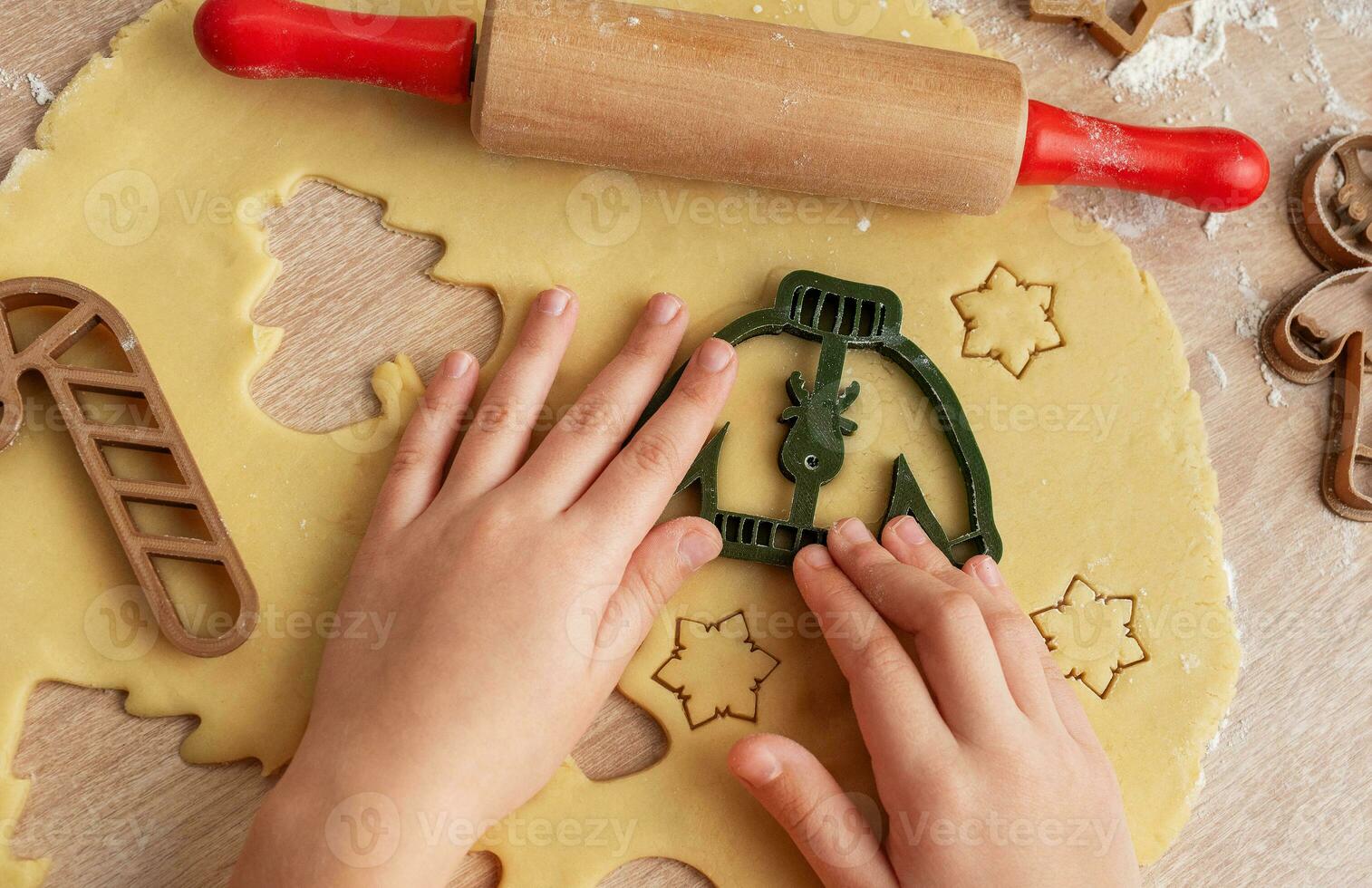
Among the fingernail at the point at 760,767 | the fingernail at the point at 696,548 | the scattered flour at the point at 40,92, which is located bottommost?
the fingernail at the point at 760,767

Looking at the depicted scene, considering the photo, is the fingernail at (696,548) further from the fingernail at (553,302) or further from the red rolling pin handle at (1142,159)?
the red rolling pin handle at (1142,159)

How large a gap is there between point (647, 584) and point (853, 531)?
0.79ft

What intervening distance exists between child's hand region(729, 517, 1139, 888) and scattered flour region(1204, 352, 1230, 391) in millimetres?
436

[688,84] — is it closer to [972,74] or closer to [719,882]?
[972,74]

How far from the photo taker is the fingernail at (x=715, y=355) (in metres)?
1.13

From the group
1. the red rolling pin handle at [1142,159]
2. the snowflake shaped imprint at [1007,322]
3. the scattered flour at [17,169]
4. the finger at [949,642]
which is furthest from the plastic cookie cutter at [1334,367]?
the scattered flour at [17,169]

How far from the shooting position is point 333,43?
1.08m

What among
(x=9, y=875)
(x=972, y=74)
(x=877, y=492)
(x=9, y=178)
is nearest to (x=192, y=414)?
(x=9, y=178)

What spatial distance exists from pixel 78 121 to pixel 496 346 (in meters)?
0.54

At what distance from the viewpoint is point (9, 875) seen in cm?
106

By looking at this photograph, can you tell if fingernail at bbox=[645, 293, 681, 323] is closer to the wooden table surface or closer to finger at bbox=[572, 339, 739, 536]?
finger at bbox=[572, 339, 739, 536]

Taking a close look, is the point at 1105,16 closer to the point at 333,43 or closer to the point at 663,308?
the point at 663,308

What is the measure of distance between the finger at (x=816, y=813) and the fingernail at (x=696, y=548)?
0.20 metres

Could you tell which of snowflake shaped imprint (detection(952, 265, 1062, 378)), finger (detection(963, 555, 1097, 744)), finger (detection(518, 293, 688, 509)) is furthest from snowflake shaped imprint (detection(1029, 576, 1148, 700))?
finger (detection(518, 293, 688, 509))
